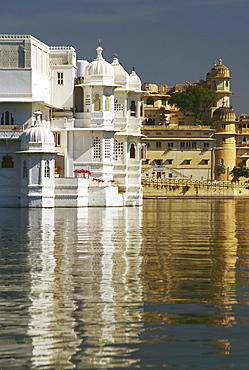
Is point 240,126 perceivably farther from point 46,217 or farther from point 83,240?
point 83,240

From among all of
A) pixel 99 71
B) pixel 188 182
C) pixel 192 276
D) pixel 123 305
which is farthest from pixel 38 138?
pixel 188 182

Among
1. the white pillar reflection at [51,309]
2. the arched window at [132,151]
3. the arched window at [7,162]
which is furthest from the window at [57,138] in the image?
the white pillar reflection at [51,309]

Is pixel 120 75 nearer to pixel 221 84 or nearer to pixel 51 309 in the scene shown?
pixel 51 309

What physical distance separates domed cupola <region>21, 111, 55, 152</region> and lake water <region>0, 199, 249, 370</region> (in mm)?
23398

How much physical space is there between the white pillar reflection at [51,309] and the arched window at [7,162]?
27903 millimetres

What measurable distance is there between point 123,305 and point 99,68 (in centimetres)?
4230

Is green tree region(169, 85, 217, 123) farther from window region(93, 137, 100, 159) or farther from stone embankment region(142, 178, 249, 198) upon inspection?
window region(93, 137, 100, 159)

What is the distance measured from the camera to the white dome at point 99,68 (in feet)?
177

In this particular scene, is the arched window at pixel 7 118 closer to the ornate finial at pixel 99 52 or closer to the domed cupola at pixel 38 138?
the domed cupola at pixel 38 138

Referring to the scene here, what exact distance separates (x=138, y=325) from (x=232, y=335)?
126 cm

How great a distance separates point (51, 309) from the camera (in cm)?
1240

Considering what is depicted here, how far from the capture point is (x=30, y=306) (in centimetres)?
1265

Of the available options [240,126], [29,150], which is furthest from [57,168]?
[240,126]

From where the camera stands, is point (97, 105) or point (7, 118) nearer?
point (7, 118)
